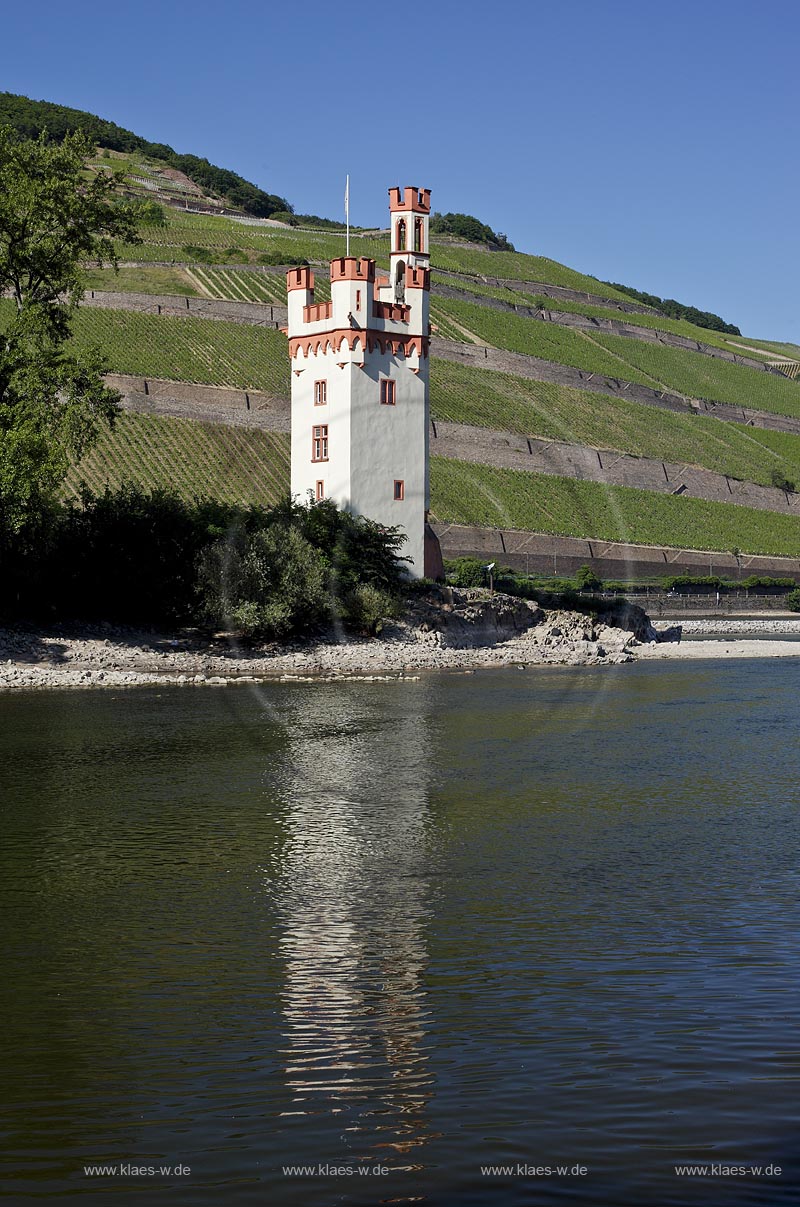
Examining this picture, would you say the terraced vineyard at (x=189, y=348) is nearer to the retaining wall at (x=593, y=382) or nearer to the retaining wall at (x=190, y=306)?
the retaining wall at (x=190, y=306)

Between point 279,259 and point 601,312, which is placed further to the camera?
point 601,312

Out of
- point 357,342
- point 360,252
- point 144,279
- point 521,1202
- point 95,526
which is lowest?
point 521,1202

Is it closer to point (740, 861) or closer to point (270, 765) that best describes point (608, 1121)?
point (740, 861)

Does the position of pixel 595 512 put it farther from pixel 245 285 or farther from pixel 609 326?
pixel 609 326

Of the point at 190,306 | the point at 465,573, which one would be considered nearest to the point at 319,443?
the point at 465,573

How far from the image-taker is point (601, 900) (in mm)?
13320

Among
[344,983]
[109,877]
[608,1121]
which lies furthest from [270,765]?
[608,1121]

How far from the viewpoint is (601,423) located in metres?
125

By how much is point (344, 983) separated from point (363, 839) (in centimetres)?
617

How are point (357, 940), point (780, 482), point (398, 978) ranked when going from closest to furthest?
1. point (398, 978)
2. point (357, 940)
3. point (780, 482)

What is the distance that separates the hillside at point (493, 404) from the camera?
8962 centimetres

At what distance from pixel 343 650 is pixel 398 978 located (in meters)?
33.9

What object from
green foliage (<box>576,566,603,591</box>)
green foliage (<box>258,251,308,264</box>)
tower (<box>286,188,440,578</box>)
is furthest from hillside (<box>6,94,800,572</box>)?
tower (<box>286,188,440,578</box>)

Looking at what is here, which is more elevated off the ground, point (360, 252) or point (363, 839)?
point (360, 252)
